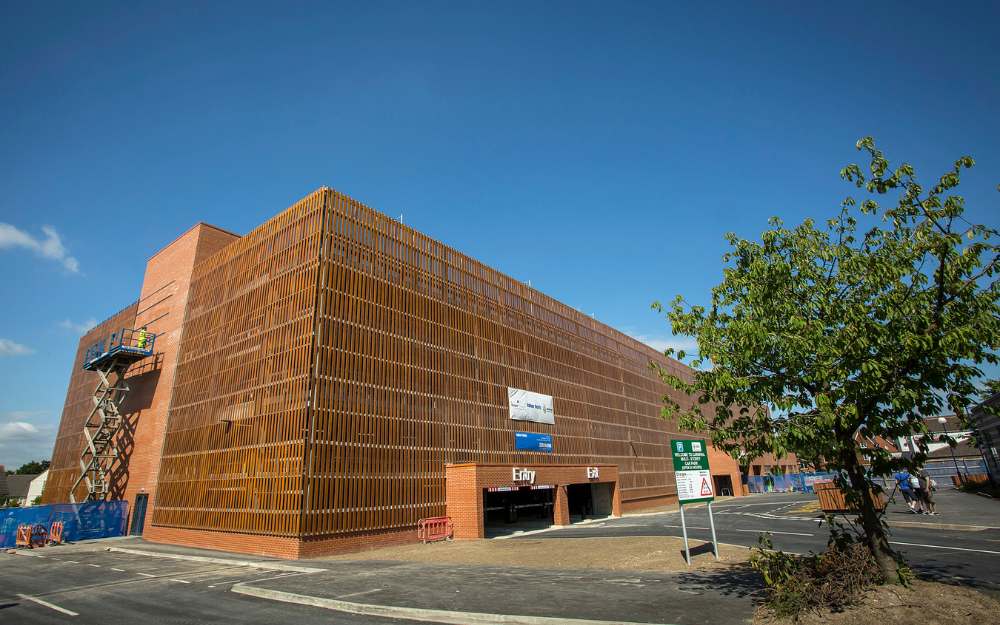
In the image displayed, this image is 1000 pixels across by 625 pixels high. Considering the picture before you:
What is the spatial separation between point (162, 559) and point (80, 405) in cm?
3181

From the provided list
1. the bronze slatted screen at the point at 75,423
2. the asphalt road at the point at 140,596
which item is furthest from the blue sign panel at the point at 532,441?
the bronze slatted screen at the point at 75,423

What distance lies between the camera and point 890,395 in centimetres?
761

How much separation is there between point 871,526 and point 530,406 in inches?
973

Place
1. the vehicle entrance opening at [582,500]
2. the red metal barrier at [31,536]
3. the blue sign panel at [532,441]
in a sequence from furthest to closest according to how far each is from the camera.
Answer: the vehicle entrance opening at [582,500]
the blue sign panel at [532,441]
the red metal barrier at [31,536]

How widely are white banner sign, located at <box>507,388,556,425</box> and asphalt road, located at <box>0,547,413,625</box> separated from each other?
56.8 feet

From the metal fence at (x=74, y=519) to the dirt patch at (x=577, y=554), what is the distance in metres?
19.7

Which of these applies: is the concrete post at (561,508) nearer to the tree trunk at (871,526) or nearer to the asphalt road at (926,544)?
the asphalt road at (926,544)

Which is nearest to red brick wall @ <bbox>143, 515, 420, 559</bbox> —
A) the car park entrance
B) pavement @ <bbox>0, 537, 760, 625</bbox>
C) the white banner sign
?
pavement @ <bbox>0, 537, 760, 625</bbox>

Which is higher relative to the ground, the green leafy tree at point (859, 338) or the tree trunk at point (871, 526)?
the green leafy tree at point (859, 338)

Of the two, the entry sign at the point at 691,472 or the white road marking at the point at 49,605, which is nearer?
the white road marking at the point at 49,605


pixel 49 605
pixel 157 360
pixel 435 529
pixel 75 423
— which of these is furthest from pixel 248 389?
pixel 75 423

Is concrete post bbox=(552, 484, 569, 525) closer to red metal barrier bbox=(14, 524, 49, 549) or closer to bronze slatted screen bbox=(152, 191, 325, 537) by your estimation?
bronze slatted screen bbox=(152, 191, 325, 537)

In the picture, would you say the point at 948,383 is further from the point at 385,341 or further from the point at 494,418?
the point at 494,418

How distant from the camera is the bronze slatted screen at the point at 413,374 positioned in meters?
20.4
